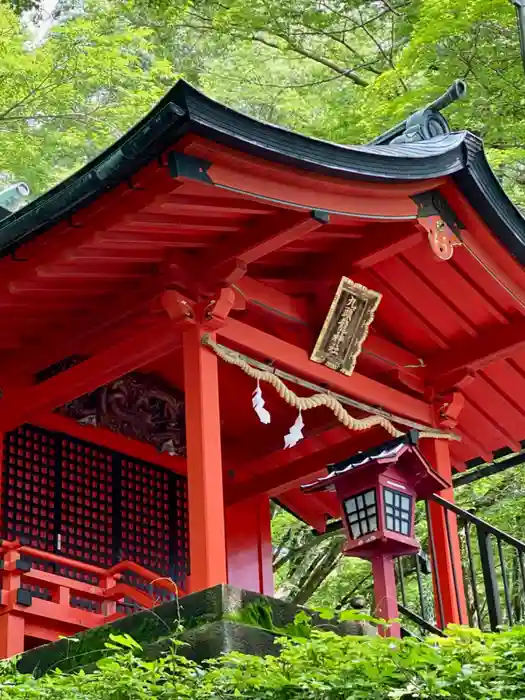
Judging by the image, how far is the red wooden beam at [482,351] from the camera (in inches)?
389

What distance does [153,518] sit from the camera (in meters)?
10.5

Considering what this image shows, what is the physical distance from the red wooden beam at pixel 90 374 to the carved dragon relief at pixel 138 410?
72 centimetres

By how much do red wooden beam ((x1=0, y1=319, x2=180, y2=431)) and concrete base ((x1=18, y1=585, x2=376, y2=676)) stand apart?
2155 millimetres

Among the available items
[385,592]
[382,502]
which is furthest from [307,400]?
[385,592]

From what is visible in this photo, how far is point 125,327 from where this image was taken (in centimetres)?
852

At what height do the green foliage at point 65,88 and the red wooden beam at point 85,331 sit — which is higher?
the green foliage at point 65,88

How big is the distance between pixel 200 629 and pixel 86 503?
12.0 feet

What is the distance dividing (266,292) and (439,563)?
2.81m

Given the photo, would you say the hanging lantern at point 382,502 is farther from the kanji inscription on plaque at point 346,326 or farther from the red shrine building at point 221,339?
the kanji inscription on plaque at point 346,326

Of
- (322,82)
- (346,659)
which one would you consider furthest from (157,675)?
(322,82)

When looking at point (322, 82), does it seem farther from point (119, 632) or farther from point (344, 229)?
point (119, 632)

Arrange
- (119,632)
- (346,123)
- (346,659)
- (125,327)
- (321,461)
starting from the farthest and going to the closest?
1. (346,123)
2. (321,461)
3. (125,327)
4. (119,632)
5. (346,659)

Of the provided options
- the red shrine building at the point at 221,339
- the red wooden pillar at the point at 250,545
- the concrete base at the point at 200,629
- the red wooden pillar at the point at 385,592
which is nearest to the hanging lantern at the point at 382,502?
the red wooden pillar at the point at 385,592

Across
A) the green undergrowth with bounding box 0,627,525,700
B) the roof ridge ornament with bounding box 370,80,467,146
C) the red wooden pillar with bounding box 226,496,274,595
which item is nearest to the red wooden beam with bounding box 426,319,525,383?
the roof ridge ornament with bounding box 370,80,467,146
